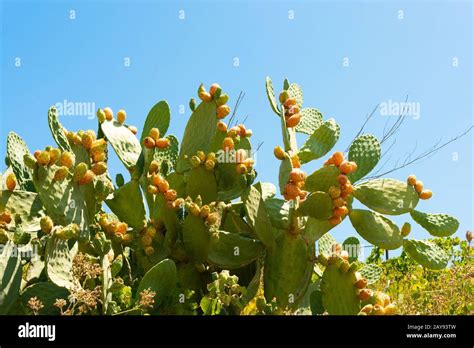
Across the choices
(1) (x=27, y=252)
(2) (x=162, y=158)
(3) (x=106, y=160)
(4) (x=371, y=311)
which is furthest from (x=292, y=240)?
(1) (x=27, y=252)

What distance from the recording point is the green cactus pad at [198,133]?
3467 mm

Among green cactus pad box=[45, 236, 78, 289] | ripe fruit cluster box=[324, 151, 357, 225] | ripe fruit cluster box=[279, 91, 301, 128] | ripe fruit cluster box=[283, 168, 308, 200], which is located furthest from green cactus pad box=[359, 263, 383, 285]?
green cactus pad box=[45, 236, 78, 289]

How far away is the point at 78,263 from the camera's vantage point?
2.89 meters

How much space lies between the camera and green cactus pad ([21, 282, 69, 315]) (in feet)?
9.58

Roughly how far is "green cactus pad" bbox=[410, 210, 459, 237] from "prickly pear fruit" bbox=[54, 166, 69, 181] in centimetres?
205

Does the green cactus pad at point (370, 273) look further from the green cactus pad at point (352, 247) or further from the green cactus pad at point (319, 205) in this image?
the green cactus pad at point (319, 205)

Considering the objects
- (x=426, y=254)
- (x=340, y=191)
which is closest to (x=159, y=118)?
(x=340, y=191)

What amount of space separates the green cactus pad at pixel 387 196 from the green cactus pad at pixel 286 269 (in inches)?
19.3

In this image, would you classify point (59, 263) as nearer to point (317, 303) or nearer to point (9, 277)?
point (9, 277)

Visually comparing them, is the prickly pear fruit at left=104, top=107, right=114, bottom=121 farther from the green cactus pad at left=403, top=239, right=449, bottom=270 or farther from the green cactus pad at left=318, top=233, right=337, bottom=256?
the green cactus pad at left=403, top=239, right=449, bottom=270

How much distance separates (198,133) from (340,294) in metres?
1.07

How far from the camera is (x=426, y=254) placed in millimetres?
3801

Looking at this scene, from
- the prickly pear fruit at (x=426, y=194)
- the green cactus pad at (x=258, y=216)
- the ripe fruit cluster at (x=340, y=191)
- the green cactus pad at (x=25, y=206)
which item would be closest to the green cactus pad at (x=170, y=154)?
the green cactus pad at (x=258, y=216)
